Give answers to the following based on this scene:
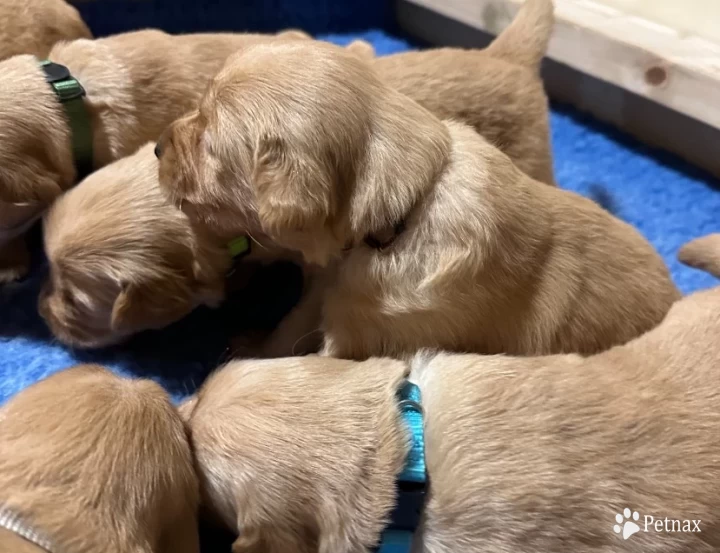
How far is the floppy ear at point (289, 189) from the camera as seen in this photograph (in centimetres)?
184

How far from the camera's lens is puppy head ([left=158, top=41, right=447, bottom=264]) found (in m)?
1.86

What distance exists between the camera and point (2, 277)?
2697 millimetres

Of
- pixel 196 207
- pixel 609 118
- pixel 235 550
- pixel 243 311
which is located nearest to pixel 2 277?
pixel 243 311

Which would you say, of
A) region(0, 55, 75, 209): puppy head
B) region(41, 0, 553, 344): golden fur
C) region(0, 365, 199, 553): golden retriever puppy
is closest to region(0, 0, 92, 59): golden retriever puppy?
region(0, 55, 75, 209): puppy head

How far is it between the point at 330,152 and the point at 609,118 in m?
2.00

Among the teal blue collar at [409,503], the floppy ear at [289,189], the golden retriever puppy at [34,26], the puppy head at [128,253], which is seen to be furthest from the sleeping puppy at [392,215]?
the golden retriever puppy at [34,26]

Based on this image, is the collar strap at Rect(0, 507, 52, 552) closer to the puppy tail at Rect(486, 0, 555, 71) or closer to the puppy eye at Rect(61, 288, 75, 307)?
the puppy eye at Rect(61, 288, 75, 307)

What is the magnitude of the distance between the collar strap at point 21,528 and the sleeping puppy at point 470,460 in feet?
1.14

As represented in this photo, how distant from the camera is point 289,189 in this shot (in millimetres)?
1846

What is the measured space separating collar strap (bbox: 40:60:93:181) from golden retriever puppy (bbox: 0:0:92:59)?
300 mm

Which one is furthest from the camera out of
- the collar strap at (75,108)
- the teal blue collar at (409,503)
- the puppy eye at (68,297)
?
the collar strap at (75,108)

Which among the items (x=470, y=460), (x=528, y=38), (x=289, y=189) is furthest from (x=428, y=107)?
(x=470, y=460)

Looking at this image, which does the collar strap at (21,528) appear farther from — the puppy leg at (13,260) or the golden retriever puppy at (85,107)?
the puppy leg at (13,260)

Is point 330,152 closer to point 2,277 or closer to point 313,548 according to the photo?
point 313,548
